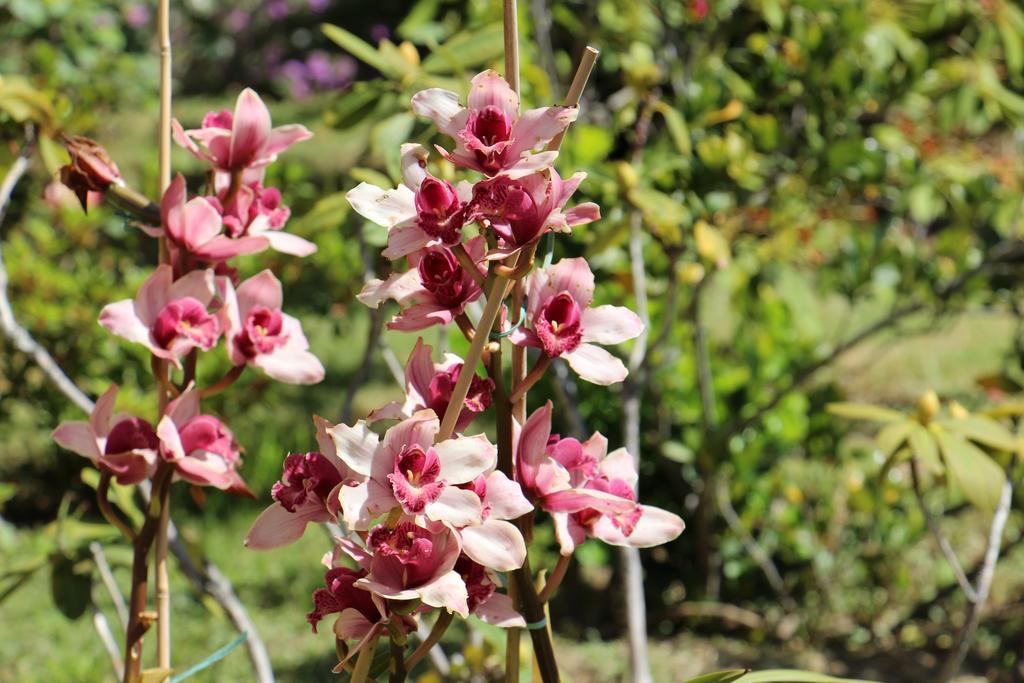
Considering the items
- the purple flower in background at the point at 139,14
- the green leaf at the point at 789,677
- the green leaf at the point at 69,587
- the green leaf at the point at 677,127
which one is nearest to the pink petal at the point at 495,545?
the green leaf at the point at 789,677

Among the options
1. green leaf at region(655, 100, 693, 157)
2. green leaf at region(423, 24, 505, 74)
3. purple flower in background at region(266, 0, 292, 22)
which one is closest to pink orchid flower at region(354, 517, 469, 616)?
green leaf at region(423, 24, 505, 74)

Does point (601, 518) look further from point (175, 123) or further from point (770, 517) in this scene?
point (770, 517)

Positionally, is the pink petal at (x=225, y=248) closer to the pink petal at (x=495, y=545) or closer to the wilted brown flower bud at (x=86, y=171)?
the wilted brown flower bud at (x=86, y=171)

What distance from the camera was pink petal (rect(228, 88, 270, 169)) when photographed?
0.89 meters

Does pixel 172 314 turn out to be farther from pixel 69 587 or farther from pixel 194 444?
pixel 69 587

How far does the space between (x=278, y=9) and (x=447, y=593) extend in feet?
27.4

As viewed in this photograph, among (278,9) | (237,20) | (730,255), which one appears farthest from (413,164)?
(237,20)

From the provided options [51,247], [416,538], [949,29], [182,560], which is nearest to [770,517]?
[949,29]

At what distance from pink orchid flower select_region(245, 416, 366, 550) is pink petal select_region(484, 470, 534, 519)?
9 cm

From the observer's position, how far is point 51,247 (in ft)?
11.4

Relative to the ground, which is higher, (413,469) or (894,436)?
(413,469)

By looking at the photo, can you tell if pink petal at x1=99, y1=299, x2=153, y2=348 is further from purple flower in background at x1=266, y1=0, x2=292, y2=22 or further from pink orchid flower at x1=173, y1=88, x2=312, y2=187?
purple flower in background at x1=266, y1=0, x2=292, y2=22

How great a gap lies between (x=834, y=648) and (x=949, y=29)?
1473mm

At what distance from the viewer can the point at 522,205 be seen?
2.10 feet
